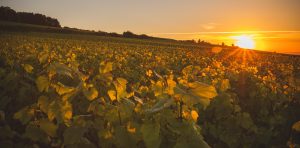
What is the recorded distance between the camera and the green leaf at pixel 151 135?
186 cm

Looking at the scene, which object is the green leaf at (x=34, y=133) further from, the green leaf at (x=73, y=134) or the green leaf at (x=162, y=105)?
the green leaf at (x=162, y=105)

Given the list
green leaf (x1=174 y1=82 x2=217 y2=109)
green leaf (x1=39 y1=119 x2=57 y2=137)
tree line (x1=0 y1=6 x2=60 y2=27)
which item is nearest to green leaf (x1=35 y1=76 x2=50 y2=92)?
green leaf (x1=39 y1=119 x2=57 y2=137)

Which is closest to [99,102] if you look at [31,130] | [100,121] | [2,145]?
[100,121]

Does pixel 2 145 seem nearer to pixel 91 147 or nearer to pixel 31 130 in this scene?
pixel 31 130

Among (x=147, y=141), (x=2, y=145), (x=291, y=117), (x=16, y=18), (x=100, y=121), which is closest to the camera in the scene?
(x=147, y=141)

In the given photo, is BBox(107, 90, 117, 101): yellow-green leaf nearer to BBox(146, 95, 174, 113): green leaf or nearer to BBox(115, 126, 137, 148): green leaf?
BBox(115, 126, 137, 148): green leaf

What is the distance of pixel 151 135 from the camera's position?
1.88 meters

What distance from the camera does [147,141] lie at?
1.87m

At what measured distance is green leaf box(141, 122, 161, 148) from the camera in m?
1.86

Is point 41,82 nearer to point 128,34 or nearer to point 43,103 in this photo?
point 43,103

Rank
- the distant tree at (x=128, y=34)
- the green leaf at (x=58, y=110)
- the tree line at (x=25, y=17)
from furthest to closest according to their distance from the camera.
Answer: the tree line at (x=25, y=17)
the distant tree at (x=128, y=34)
the green leaf at (x=58, y=110)

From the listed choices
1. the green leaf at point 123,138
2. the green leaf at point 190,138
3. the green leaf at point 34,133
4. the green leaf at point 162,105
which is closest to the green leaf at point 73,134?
the green leaf at point 123,138

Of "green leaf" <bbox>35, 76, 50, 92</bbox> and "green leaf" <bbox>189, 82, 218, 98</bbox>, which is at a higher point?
"green leaf" <bbox>189, 82, 218, 98</bbox>

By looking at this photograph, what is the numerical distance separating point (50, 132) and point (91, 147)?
0.30 m
